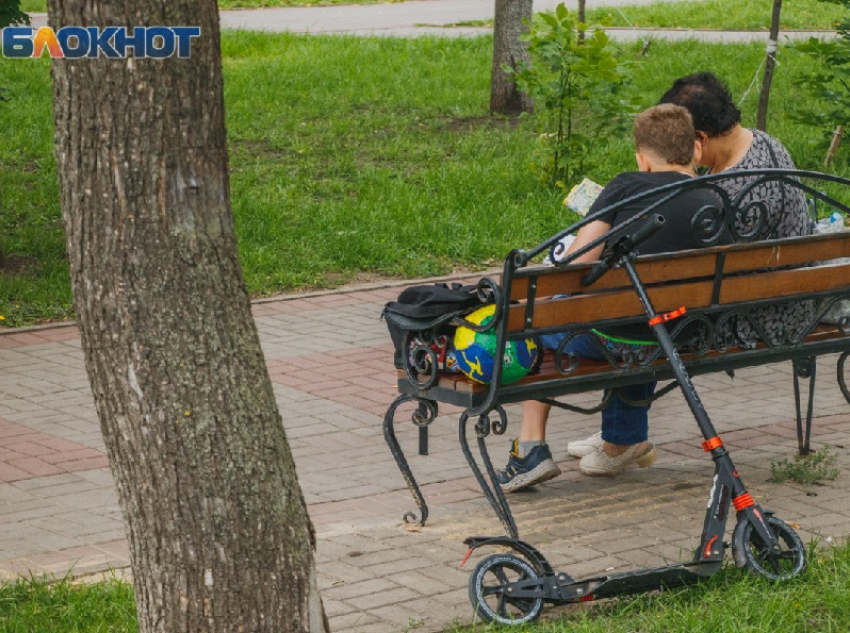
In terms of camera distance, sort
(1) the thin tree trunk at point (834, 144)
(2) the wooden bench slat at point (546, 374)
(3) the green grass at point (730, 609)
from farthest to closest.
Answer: (1) the thin tree trunk at point (834, 144) → (2) the wooden bench slat at point (546, 374) → (3) the green grass at point (730, 609)

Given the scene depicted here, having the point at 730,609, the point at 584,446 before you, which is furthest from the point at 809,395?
the point at 730,609

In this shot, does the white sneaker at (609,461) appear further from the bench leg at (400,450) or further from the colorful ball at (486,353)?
the colorful ball at (486,353)

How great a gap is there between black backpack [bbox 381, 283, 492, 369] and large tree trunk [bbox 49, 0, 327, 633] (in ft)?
4.08

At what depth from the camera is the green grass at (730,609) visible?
3797mm

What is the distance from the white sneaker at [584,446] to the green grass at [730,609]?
1.48m

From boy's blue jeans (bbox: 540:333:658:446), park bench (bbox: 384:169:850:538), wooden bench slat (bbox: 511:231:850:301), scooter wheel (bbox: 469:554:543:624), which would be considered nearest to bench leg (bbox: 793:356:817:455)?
park bench (bbox: 384:169:850:538)

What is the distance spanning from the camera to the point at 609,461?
5402 mm

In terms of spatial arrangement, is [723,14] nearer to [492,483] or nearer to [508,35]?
[508,35]

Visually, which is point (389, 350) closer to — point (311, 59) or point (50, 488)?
point (50, 488)

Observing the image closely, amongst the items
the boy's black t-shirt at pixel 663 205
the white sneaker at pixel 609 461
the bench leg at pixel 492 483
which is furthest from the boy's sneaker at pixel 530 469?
the boy's black t-shirt at pixel 663 205

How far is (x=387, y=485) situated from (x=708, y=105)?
195 cm

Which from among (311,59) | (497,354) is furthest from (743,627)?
(311,59)

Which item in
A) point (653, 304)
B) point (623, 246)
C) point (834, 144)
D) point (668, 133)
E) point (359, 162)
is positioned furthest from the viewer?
point (359, 162)

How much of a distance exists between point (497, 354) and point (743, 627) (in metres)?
1.14
